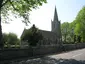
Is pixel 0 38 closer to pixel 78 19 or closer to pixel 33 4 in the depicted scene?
pixel 33 4

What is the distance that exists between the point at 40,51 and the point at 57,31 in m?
59.0

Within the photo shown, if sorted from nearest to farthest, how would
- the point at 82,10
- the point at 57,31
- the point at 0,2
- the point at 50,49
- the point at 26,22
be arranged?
the point at 0,2 < the point at 26,22 < the point at 50,49 < the point at 82,10 < the point at 57,31

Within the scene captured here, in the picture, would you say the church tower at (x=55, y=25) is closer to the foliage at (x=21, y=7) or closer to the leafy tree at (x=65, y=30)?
the leafy tree at (x=65, y=30)

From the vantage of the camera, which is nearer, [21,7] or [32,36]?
[21,7]

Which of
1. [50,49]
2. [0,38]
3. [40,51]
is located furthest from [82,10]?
[0,38]

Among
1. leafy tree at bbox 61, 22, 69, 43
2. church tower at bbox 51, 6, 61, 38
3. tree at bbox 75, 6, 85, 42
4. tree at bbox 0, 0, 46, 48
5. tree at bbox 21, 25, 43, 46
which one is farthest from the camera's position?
leafy tree at bbox 61, 22, 69, 43

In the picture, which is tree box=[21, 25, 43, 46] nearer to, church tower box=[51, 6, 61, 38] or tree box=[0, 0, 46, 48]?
tree box=[0, 0, 46, 48]

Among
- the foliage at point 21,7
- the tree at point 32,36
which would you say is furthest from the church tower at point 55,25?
the foliage at point 21,7

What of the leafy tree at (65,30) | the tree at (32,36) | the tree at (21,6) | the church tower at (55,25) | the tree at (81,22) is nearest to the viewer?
the tree at (21,6)

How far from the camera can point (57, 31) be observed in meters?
95.4

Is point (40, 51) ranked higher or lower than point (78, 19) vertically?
lower

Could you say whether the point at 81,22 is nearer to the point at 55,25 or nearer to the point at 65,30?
the point at 55,25

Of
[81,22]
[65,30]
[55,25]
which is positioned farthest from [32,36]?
[65,30]

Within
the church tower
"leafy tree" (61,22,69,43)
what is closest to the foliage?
the church tower
